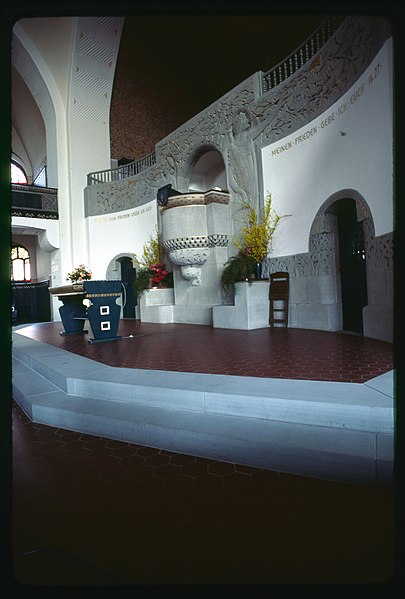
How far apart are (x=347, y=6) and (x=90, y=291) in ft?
17.7

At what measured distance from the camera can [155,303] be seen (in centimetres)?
913

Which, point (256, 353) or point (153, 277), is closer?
point (256, 353)

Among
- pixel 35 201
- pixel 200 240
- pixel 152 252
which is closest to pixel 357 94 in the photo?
pixel 200 240

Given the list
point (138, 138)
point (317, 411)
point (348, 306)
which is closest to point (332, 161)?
point (348, 306)

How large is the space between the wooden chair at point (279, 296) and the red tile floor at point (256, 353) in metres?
0.57

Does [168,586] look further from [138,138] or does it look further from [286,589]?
[138,138]

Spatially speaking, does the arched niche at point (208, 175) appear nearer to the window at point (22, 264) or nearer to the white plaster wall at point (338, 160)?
the white plaster wall at point (338, 160)

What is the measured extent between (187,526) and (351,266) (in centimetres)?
529

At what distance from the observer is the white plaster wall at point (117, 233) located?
433 inches

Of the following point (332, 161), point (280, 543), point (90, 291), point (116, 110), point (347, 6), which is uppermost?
point (116, 110)

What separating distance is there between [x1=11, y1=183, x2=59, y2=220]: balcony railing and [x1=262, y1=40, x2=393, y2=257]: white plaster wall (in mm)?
8774

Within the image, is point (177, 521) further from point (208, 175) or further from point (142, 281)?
point (208, 175)

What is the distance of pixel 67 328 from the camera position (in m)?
7.15

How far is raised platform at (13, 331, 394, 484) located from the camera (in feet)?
6.37
